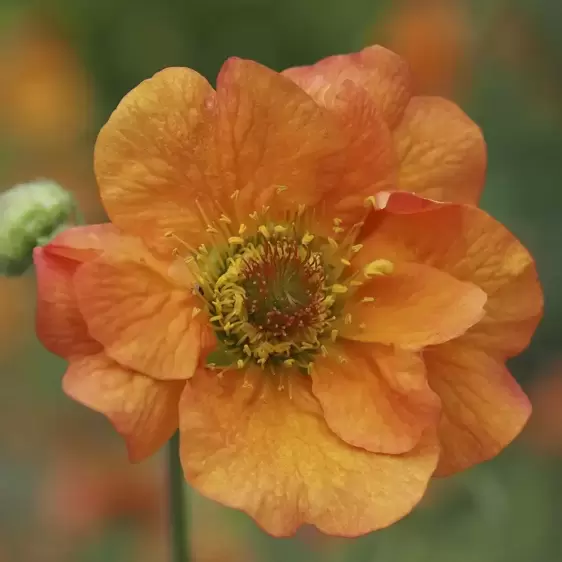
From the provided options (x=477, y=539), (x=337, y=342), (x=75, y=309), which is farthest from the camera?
(x=477, y=539)

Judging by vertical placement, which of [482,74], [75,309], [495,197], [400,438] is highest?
[75,309]

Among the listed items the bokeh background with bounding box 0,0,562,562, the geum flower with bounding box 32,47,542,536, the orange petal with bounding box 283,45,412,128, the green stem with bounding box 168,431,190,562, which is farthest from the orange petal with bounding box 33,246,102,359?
the bokeh background with bounding box 0,0,562,562

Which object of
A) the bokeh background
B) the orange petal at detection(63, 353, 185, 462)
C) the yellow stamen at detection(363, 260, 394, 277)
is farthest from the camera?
the bokeh background

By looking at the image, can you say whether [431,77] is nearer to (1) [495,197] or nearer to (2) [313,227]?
(1) [495,197]

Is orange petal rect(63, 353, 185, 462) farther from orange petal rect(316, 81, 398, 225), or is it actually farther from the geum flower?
orange petal rect(316, 81, 398, 225)

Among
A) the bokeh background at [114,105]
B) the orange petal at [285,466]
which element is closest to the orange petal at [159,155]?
the orange petal at [285,466]

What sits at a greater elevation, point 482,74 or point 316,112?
point 316,112

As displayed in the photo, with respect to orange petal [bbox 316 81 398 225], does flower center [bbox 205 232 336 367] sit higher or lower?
lower

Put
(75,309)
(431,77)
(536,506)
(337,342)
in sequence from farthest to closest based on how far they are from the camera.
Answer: (431,77)
(536,506)
(337,342)
(75,309)

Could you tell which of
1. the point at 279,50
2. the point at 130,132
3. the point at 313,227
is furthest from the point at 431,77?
the point at 130,132

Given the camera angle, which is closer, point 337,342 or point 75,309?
point 75,309
